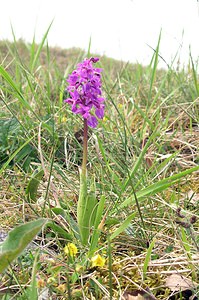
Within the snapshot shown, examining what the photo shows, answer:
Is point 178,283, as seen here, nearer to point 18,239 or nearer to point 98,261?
point 98,261

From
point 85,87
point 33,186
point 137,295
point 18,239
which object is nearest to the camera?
point 18,239

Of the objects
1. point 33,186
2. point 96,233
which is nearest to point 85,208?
point 96,233

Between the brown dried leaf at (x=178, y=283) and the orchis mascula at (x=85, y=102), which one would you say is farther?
the orchis mascula at (x=85, y=102)

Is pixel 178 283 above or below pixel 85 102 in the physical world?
below

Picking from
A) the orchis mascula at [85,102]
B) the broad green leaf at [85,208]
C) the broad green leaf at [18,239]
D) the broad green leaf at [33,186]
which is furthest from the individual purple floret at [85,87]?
the broad green leaf at [18,239]

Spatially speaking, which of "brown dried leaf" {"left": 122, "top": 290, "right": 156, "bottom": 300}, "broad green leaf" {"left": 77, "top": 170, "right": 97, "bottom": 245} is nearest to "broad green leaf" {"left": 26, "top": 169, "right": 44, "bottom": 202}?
"broad green leaf" {"left": 77, "top": 170, "right": 97, "bottom": 245}

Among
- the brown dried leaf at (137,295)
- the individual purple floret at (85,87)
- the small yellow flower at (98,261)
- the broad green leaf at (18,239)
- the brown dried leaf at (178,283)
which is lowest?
the brown dried leaf at (137,295)

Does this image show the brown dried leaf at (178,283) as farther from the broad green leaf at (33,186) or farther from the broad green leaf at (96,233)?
the broad green leaf at (33,186)

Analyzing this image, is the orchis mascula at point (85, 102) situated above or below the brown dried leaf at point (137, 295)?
above

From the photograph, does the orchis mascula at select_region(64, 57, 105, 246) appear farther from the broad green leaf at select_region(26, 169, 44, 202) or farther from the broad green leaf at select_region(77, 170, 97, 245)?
the broad green leaf at select_region(26, 169, 44, 202)

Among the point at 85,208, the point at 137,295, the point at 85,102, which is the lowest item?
the point at 137,295

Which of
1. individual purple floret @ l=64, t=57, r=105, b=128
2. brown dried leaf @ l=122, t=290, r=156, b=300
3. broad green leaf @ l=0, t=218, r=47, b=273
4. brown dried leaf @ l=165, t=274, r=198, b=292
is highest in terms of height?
individual purple floret @ l=64, t=57, r=105, b=128

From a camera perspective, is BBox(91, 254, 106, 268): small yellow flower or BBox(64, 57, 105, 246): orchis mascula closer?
BBox(91, 254, 106, 268): small yellow flower

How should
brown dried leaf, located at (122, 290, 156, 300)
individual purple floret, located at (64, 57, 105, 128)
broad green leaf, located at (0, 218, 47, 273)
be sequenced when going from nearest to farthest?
broad green leaf, located at (0, 218, 47, 273) < brown dried leaf, located at (122, 290, 156, 300) < individual purple floret, located at (64, 57, 105, 128)
